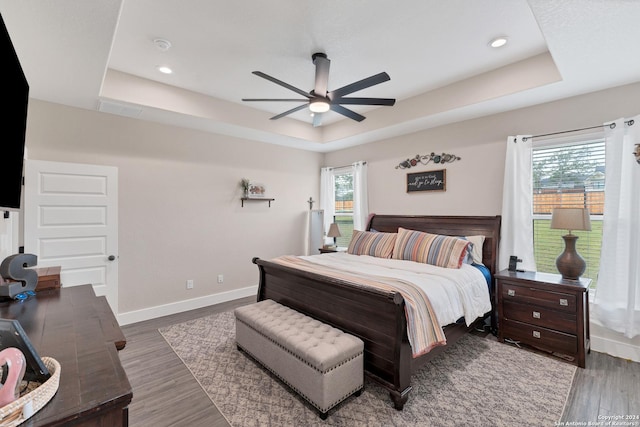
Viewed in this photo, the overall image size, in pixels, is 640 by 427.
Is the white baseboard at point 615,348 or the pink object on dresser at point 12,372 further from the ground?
the pink object on dresser at point 12,372

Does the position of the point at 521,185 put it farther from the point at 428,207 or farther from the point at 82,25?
the point at 82,25

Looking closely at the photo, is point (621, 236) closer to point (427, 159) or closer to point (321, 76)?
point (427, 159)

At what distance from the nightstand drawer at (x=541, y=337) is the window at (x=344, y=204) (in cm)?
301

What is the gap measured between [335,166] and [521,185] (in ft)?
10.7

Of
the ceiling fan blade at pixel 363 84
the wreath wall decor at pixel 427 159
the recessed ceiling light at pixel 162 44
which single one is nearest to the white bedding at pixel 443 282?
the wreath wall decor at pixel 427 159

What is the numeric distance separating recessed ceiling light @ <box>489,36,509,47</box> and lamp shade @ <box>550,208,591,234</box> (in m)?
1.70

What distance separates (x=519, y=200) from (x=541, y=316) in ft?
4.24

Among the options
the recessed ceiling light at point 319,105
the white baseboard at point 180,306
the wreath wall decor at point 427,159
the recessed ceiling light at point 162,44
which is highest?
the recessed ceiling light at point 162,44

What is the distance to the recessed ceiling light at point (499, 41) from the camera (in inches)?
103

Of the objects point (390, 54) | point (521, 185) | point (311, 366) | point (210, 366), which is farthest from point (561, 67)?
point (210, 366)

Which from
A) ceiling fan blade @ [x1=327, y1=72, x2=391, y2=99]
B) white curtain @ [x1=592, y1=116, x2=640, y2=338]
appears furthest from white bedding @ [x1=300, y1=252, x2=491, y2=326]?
ceiling fan blade @ [x1=327, y1=72, x2=391, y2=99]

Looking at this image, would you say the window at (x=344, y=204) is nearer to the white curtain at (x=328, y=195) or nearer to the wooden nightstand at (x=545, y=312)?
the white curtain at (x=328, y=195)

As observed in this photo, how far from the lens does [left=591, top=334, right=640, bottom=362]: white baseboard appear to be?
108 inches

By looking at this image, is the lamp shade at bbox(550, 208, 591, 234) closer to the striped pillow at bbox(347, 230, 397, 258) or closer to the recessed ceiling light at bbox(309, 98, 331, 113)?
the striped pillow at bbox(347, 230, 397, 258)
